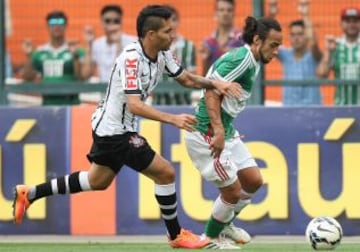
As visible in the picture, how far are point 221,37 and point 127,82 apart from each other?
4.01 metres

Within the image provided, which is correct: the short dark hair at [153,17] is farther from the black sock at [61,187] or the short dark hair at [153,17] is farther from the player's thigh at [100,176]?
the black sock at [61,187]

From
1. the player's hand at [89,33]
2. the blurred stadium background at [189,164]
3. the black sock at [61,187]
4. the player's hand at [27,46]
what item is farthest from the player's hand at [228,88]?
the player's hand at [27,46]

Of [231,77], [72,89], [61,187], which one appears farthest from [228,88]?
[72,89]

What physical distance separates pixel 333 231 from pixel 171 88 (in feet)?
14.1

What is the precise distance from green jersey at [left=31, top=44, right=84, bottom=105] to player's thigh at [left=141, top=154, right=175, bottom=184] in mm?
3935

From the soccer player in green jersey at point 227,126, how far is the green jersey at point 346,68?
2.88m

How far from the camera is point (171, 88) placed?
47.1ft

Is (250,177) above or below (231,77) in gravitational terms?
below

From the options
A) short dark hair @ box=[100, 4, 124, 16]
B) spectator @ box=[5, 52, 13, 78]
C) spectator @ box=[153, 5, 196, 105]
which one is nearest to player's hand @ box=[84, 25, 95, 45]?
short dark hair @ box=[100, 4, 124, 16]

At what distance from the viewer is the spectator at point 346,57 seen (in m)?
13.7

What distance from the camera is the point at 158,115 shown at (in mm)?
10062

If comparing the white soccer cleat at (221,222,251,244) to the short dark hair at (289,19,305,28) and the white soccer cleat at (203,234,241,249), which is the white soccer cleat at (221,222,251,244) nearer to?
the white soccer cleat at (203,234,241,249)

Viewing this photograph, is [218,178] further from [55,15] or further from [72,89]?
[55,15]

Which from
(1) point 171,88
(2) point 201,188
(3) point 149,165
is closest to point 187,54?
(1) point 171,88
